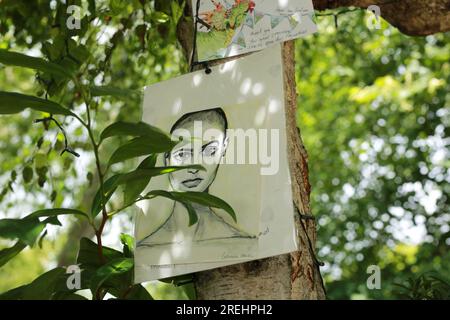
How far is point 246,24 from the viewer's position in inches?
50.2

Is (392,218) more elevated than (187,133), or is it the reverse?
(392,218)

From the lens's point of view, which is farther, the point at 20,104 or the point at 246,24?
the point at 246,24

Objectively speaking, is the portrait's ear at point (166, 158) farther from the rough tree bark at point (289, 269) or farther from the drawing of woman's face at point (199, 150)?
the rough tree bark at point (289, 269)

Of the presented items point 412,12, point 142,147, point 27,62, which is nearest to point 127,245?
point 142,147

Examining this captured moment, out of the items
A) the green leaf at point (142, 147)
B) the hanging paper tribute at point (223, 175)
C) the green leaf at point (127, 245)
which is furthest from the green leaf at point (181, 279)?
the green leaf at point (142, 147)

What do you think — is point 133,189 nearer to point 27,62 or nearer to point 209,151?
point 209,151

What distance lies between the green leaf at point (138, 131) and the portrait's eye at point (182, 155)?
A: 15 centimetres

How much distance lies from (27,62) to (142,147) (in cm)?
24

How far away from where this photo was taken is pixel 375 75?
15.4 feet

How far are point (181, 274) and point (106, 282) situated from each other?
0.20 m

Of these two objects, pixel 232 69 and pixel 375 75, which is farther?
pixel 375 75

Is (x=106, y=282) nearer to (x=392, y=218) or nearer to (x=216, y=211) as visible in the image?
(x=216, y=211)

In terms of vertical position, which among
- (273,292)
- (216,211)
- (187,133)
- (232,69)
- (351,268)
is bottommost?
(273,292)

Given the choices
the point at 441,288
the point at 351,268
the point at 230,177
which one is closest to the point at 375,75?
the point at 351,268
